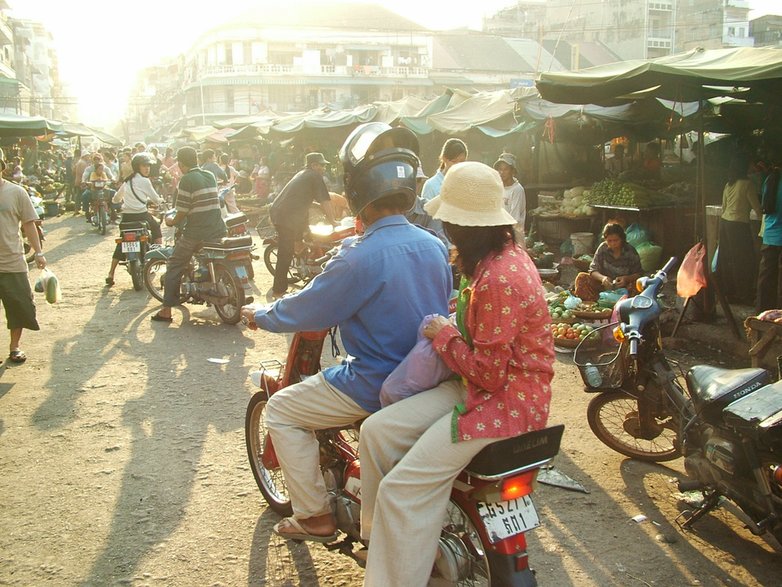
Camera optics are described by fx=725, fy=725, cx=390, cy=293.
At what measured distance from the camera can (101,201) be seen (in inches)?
686

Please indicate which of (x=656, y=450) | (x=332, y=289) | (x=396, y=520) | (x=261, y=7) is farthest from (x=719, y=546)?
(x=261, y=7)

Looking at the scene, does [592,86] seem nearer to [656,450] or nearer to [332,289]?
[656,450]

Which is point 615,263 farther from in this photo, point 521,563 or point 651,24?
point 651,24

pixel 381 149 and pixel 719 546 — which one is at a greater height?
pixel 381 149

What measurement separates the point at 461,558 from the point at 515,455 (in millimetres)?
499

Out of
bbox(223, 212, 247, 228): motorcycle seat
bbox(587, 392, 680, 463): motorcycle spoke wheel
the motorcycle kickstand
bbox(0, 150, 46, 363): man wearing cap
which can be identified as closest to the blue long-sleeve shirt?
the motorcycle kickstand

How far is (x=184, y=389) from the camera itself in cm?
618

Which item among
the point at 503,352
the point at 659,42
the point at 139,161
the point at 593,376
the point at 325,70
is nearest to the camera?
the point at 503,352

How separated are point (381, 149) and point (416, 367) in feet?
3.18

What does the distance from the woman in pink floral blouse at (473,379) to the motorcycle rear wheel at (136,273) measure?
8476 mm

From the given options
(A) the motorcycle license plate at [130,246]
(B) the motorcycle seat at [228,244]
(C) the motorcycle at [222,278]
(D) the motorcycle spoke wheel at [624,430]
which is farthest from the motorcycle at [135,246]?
(D) the motorcycle spoke wheel at [624,430]

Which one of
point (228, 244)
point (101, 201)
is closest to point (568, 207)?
point (228, 244)

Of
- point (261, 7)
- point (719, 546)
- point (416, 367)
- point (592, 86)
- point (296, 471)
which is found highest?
point (261, 7)

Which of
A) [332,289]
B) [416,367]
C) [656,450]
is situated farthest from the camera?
[656,450]
